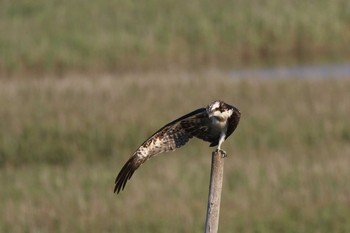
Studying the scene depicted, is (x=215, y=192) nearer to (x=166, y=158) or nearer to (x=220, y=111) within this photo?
(x=220, y=111)

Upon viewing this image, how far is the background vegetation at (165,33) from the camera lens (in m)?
21.7

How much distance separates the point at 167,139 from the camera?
174 inches

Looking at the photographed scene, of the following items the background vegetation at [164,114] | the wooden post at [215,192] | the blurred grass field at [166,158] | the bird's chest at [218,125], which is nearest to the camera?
the wooden post at [215,192]

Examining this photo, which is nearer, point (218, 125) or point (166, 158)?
point (218, 125)

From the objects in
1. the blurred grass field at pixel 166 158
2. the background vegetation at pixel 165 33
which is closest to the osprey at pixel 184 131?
the blurred grass field at pixel 166 158

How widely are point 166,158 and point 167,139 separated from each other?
7.40 meters

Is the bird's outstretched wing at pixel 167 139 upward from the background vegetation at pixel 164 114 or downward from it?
downward

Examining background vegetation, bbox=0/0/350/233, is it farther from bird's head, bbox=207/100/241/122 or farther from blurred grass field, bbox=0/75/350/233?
bird's head, bbox=207/100/241/122

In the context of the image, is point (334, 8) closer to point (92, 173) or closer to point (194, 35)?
point (194, 35)

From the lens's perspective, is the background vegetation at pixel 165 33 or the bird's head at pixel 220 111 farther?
the background vegetation at pixel 165 33

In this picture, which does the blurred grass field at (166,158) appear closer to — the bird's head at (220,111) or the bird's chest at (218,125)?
the bird's chest at (218,125)

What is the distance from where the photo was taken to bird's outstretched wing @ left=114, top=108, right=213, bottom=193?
4344 millimetres

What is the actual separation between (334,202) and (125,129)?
4689mm

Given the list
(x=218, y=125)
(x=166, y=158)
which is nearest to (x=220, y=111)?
(x=218, y=125)
